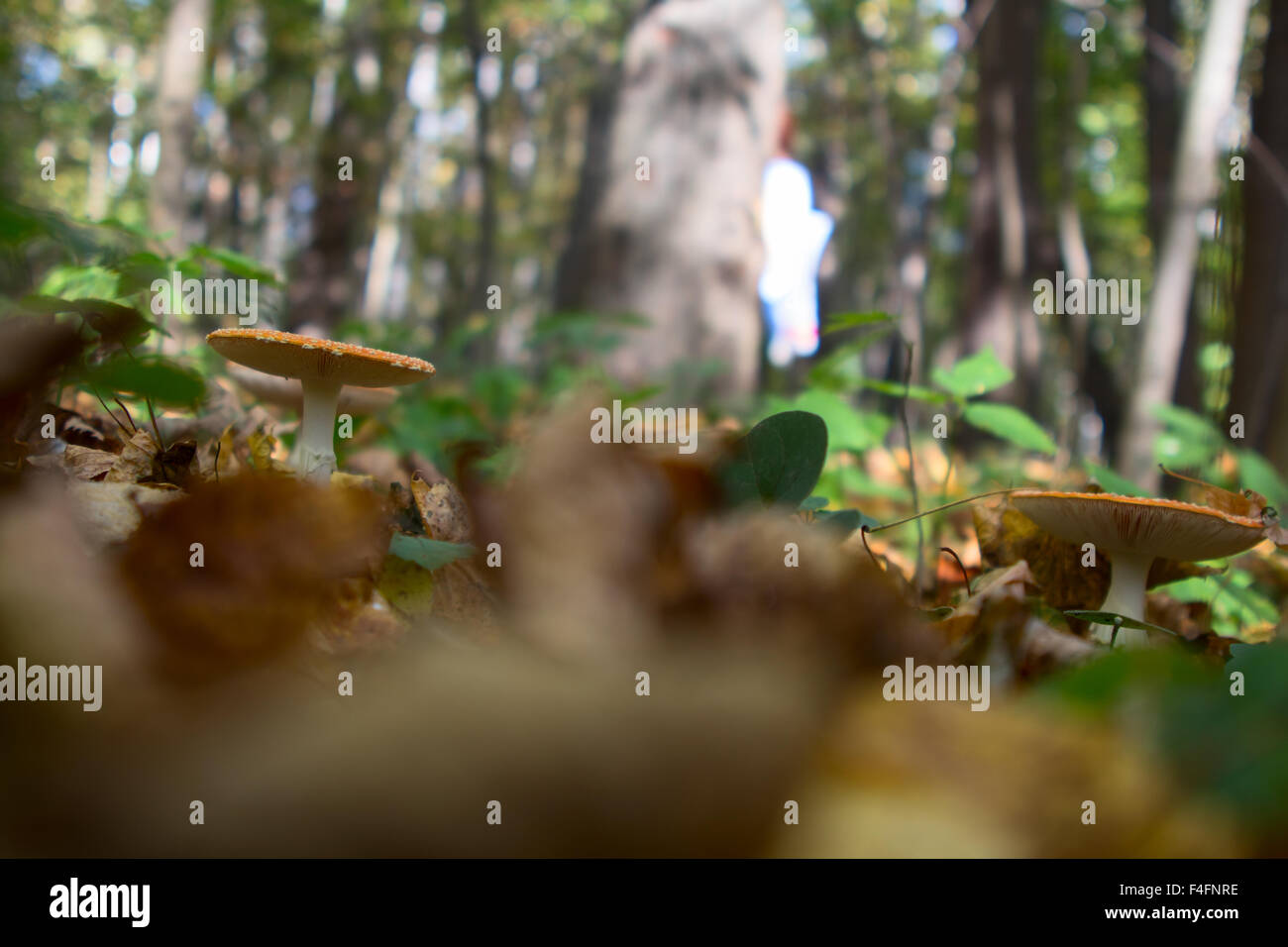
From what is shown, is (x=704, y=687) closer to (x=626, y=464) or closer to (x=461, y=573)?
(x=626, y=464)

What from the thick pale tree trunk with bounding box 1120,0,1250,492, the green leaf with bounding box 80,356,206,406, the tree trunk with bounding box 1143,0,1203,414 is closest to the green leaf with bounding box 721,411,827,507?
the green leaf with bounding box 80,356,206,406

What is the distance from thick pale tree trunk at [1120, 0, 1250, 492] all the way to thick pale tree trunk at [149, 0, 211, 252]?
21.1 feet

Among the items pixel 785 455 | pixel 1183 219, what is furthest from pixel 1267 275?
pixel 785 455

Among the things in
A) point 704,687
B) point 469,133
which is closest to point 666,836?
point 704,687

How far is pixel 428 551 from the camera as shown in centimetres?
75

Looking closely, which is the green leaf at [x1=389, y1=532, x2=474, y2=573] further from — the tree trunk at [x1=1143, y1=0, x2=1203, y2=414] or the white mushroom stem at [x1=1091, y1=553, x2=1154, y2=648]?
the tree trunk at [x1=1143, y1=0, x2=1203, y2=414]

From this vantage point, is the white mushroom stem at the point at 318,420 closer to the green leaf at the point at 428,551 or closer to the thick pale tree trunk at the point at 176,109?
the green leaf at the point at 428,551

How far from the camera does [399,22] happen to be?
20.3 meters

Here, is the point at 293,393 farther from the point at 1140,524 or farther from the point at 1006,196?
the point at 1006,196

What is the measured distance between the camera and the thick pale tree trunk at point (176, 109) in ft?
23.3

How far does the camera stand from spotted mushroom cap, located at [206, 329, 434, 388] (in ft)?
3.81

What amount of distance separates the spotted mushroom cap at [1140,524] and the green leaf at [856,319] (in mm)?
357

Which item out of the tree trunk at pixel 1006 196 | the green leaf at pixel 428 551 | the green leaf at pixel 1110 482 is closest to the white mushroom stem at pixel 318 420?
the green leaf at pixel 428 551
